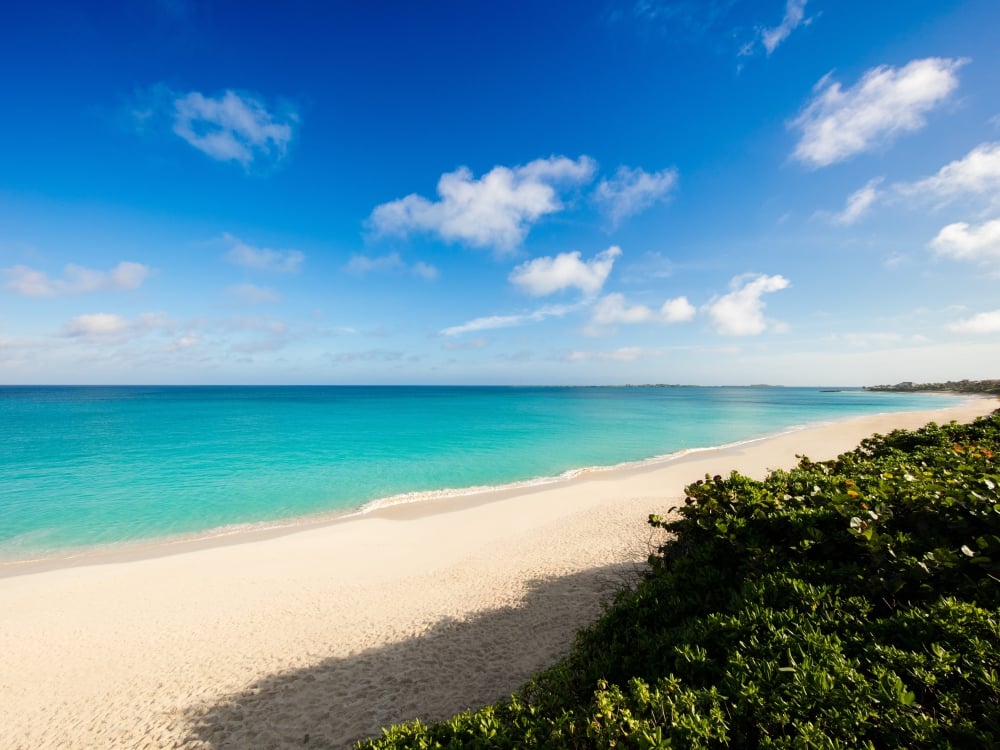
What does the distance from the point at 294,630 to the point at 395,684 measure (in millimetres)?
2986

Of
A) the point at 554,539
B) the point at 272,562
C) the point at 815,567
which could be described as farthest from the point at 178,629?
the point at 815,567

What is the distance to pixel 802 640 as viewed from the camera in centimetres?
314

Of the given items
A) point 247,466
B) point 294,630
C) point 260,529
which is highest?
point 294,630

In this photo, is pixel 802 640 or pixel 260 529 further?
pixel 260 529

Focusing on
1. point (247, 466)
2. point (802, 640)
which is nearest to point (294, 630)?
point (802, 640)

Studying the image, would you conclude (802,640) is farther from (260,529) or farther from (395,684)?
(260,529)

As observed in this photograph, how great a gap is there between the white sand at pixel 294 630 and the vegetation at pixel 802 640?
2817mm

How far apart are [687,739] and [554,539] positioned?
10053 mm

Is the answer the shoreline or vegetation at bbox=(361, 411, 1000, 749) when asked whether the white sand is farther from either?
vegetation at bbox=(361, 411, 1000, 749)

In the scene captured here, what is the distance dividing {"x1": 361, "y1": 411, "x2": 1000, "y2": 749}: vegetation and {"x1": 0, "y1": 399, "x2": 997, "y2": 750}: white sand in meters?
2.82

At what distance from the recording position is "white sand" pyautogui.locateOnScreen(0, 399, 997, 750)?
5777mm

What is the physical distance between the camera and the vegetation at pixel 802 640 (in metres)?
2.54

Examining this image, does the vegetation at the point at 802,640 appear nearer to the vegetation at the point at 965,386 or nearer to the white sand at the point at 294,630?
the white sand at the point at 294,630

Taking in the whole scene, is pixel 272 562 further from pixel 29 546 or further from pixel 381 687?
pixel 29 546
